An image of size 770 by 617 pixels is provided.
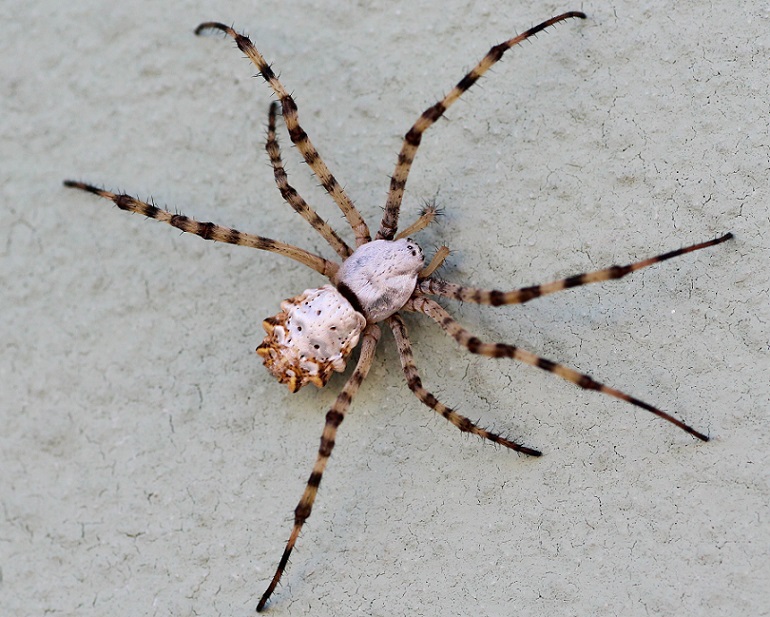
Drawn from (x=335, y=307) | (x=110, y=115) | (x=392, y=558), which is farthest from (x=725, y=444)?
(x=110, y=115)

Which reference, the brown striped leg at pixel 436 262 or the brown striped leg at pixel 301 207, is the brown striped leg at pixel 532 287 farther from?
the brown striped leg at pixel 301 207

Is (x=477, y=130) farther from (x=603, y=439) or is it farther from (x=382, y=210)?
(x=603, y=439)

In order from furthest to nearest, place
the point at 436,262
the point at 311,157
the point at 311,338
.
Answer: the point at 311,157
the point at 436,262
the point at 311,338

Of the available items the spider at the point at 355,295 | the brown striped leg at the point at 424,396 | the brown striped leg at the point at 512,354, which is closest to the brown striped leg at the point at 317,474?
the spider at the point at 355,295

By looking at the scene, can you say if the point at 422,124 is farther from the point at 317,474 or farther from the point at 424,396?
the point at 317,474

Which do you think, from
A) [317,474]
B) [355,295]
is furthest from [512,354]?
[317,474]

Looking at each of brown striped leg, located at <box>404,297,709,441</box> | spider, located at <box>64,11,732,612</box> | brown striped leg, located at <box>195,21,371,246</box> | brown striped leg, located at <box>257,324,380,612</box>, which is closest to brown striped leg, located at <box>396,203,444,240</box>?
spider, located at <box>64,11,732,612</box>

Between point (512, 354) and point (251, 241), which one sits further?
point (251, 241)
